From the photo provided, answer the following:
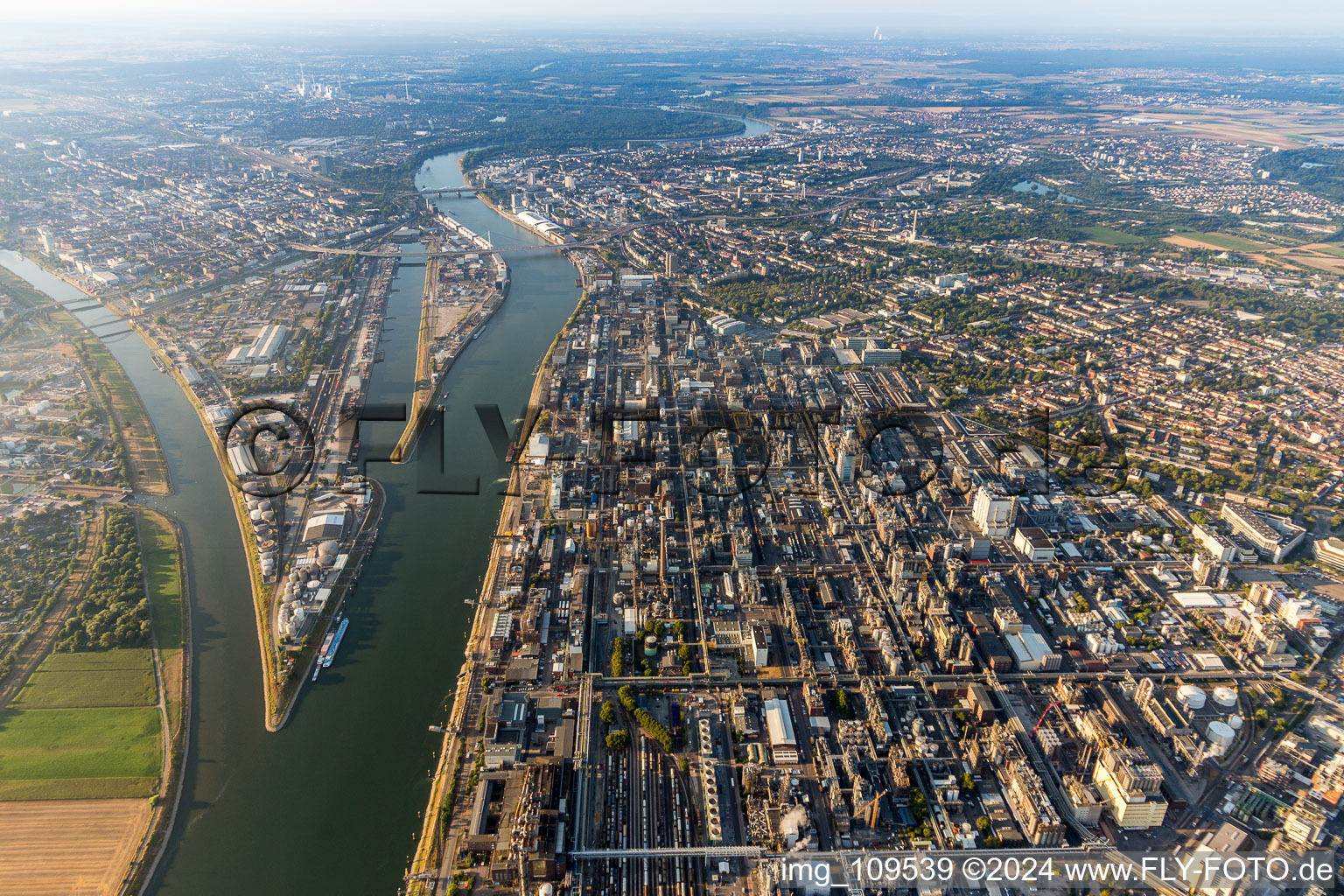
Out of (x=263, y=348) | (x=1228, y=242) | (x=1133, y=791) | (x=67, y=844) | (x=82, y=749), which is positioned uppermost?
(x=1228, y=242)

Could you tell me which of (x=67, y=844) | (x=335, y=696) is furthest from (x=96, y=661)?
(x=335, y=696)

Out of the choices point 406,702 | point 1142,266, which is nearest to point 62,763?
point 406,702

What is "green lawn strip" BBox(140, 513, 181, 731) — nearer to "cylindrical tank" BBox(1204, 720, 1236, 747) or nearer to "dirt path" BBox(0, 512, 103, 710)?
"dirt path" BBox(0, 512, 103, 710)

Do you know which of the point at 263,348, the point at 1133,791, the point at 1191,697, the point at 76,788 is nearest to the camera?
the point at 1133,791

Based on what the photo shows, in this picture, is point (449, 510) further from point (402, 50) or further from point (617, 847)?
point (402, 50)

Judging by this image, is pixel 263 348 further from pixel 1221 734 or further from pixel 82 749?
pixel 1221 734

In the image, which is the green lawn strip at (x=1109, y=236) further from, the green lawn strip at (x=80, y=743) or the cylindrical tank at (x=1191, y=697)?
the green lawn strip at (x=80, y=743)

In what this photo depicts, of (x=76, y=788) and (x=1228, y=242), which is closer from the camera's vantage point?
(x=76, y=788)
